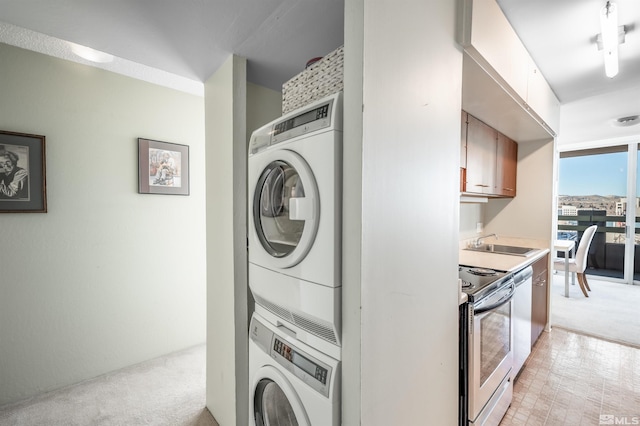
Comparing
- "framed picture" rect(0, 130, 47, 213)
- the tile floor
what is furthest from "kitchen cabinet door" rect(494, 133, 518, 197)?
"framed picture" rect(0, 130, 47, 213)

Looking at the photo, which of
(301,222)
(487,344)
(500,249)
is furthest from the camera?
(500,249)

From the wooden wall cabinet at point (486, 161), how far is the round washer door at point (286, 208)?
1510 mm

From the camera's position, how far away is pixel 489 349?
1.61 meters

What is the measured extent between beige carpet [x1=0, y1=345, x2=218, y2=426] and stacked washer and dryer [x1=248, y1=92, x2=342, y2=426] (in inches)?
35.4

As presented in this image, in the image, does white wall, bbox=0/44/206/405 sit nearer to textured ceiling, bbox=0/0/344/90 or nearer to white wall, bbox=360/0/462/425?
textured ceiling, bbox=0/0/344/90

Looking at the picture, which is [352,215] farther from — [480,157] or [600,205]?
[600,205]

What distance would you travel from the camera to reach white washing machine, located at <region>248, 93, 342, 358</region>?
1.01m

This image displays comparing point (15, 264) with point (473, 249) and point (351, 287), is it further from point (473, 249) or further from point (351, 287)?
point (473, 249)

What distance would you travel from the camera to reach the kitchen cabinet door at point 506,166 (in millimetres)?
2814

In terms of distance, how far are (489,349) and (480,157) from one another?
61.3 inches

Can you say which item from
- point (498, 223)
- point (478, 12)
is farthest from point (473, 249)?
point (478, 12)

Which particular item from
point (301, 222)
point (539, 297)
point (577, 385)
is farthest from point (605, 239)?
point (301, 222)

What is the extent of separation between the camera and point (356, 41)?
933 mm

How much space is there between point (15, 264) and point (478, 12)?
321cm
